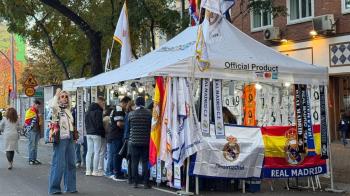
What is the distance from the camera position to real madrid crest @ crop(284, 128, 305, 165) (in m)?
10.9

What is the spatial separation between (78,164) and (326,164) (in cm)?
709

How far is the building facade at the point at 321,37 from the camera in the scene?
1981cm

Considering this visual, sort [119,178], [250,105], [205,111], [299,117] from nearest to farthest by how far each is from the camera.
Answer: [205,111] → [299,117] → [250,105] → [119,178]

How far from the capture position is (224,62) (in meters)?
10.4

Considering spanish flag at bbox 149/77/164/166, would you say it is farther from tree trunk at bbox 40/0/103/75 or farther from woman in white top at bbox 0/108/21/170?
tree trunk at bbox 40/0/103/75

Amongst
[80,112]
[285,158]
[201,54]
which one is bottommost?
[285,158]

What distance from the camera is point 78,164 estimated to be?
50.5 ft

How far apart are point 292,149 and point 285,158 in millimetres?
267

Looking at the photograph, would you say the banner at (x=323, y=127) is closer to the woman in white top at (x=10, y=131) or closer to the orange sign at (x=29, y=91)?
the woman in white top at (x=10, y=131)

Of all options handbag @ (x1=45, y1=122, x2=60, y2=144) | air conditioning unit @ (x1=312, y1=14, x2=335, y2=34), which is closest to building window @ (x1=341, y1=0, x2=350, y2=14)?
air conditioning unit @ (x1=312, y1=14, x2=335, y2=34)

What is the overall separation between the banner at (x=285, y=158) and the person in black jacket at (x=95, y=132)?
13.7 ft

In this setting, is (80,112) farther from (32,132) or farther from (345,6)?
(345,6)

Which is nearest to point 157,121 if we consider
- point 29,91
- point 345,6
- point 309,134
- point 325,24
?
point 309,134

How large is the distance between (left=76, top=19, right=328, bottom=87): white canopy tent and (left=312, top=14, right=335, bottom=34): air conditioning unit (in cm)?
885
